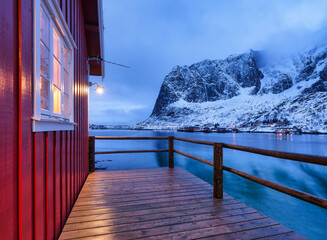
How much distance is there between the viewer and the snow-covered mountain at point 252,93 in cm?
10061

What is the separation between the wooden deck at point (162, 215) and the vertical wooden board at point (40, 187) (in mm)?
615

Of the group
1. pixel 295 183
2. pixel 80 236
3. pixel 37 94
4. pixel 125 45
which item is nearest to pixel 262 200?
pixel 295 183

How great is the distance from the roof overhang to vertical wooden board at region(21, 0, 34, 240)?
9.70ft

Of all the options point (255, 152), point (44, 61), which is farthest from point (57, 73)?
point (255, 152)

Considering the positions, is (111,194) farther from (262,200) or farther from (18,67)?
(262,200)

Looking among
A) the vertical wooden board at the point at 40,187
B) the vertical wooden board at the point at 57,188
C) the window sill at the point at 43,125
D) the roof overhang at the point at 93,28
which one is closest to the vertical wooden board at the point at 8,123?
the window sill at the point at 43,125

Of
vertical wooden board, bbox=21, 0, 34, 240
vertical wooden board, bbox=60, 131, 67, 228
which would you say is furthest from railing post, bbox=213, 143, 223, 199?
vertical wooden board, bbox=21, 0, 34, 240

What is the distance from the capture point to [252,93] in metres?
156

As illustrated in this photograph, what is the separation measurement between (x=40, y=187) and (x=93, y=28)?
4104mm

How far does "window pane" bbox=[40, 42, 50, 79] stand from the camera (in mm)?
1874

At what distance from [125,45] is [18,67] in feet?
520

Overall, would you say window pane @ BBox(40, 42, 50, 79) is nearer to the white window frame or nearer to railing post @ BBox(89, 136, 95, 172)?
the white window frame

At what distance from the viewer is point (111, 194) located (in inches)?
140

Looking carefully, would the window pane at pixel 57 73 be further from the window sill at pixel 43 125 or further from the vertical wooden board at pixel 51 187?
the vertical wooden board at pixel 51 187
